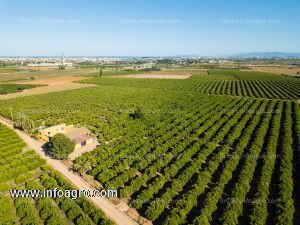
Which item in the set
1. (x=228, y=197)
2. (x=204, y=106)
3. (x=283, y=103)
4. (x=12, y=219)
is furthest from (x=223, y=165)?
(x=283, y=103)

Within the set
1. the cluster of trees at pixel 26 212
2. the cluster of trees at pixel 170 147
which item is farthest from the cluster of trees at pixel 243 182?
the cluster of trees at pixel 26 212

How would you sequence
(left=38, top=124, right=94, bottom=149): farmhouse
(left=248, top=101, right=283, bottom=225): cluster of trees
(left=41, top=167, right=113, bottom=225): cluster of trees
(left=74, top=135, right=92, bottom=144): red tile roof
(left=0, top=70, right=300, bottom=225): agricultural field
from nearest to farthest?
(left=41, top=167, right=113, bottom=225): cluster of trees → (left=248, top=101, right=283, bottom=225): cluster of trees → (left=0, top=70, right=300, bottom=225): agricultural field → (left=74, top=135, right=92, bottom=144): red tile roof → (left=38, top=124, right=94, bottom=149): farmhouse

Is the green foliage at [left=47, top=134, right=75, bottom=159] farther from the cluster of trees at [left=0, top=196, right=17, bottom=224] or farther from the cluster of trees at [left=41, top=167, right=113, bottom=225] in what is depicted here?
the cluster of trees at [left=0, top=196, right=17, bottom=224]

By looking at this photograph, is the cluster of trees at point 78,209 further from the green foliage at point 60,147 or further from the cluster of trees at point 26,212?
the green foliage at point 60,147

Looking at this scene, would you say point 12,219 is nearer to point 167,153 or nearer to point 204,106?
point 167,153

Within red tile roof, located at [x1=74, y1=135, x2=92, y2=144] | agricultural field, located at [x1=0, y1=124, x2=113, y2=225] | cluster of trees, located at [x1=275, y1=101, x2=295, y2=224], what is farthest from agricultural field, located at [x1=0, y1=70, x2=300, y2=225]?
red tile roof, located at [x1=74, y1=135, x2=92, y2=144]

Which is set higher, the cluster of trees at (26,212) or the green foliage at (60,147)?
the green foliage at (60,147)

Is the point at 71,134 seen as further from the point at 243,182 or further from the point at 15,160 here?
the point at 243,182
